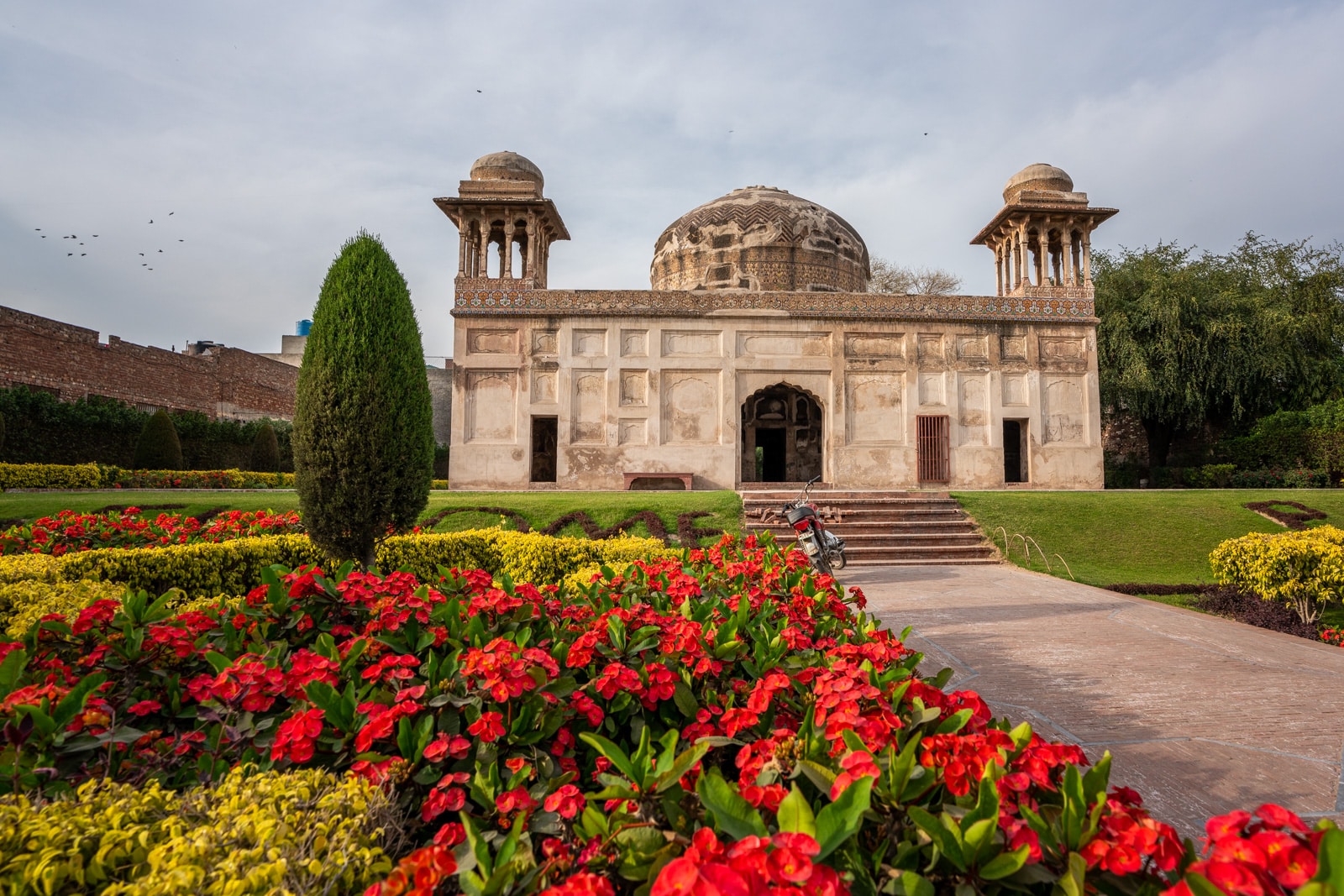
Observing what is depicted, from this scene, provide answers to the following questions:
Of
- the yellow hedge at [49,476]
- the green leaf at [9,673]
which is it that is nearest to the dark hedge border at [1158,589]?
the green leaf at [9,673]

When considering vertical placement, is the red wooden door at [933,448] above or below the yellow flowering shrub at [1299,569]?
above

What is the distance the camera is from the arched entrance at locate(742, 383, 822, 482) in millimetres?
23125

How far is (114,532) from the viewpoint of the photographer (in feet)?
23.4

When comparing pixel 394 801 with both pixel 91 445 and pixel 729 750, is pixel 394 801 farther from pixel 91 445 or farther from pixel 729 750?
pixel 91 445

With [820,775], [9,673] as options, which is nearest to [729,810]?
[820,775]

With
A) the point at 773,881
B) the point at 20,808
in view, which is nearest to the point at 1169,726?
the point at 773,881

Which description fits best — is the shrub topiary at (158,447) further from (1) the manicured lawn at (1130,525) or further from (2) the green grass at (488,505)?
(1) the manicured lawn at (1130,525)

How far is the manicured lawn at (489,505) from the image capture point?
11.0 meters

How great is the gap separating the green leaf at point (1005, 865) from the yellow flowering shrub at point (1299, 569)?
7514mm

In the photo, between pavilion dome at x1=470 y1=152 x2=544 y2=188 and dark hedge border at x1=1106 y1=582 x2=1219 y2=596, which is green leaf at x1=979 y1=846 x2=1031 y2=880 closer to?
dark hedge border at x1=1106 y1=582 x2=1219 y2=596

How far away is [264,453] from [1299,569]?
26.4 m

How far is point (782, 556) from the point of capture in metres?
4.92

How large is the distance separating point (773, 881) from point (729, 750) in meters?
1.18

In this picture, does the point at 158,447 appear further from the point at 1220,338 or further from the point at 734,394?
the point at 1220,338
